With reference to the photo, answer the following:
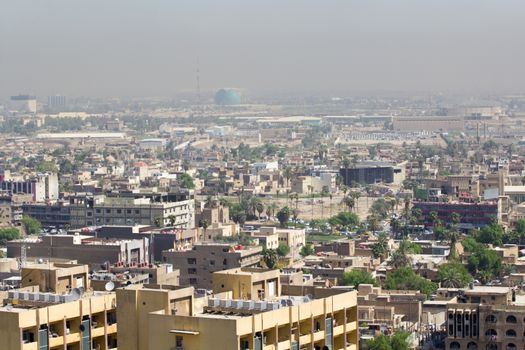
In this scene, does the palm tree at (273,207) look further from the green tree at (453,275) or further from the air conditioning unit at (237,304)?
the air conditioning unit at (237,304)

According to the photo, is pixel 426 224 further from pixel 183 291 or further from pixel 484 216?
pixel 183 291

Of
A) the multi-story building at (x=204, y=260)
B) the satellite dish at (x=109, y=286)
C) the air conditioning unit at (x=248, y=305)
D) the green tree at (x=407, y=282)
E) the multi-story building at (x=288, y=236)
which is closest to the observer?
the air conditioning unit at (x=248, y=305)

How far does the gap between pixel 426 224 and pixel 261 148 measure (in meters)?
80.7

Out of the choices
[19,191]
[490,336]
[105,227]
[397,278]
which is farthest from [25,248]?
[19,191]

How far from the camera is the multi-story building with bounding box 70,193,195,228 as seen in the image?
65.1m

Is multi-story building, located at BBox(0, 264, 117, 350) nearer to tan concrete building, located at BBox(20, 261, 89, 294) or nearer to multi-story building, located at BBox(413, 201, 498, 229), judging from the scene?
tan concrete building, located at BBox(20, 261, 89, 294)

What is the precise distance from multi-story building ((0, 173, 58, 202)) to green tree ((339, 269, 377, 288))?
40.2 m

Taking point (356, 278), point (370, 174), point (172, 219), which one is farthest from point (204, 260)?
point (370, 174)

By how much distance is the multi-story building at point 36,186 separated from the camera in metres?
85.2

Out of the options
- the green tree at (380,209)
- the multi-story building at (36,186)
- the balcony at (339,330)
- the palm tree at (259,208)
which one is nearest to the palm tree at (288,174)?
the green tree at (380,209)

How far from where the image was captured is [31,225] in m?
68.7

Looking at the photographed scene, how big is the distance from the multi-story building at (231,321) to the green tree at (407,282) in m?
27.8

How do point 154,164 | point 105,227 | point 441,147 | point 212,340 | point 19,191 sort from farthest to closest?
point 441,147, point 154,164, point 19,191, point 105,227, point 212,340

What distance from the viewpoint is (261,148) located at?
149750mm
